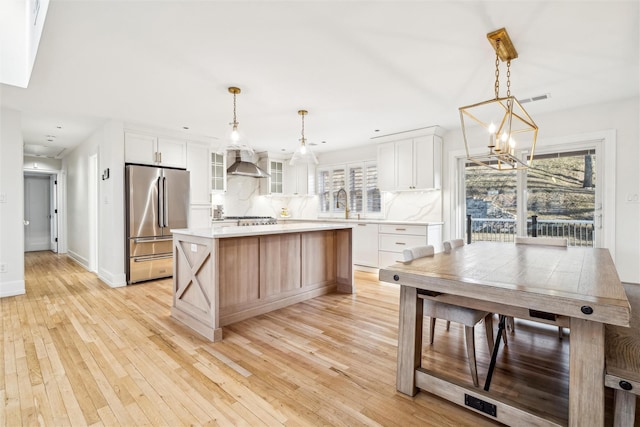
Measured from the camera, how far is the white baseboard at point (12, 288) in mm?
3918

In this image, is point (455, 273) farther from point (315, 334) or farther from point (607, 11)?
point (607, 11)

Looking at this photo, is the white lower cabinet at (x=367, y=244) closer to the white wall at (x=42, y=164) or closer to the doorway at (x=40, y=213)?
the white wall at (x=42, y=164)

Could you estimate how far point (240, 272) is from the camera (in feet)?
9.98

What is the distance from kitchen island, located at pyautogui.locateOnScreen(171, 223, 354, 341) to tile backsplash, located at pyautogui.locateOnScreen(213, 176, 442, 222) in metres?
2.15

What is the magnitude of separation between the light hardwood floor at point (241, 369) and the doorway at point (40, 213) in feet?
19.0

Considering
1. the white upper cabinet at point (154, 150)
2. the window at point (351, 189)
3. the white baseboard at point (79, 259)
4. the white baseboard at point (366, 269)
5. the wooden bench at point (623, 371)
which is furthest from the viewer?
the window at point (351, 189)

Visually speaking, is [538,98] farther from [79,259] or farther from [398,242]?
[79,259]

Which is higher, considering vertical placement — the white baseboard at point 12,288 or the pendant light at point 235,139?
the pendant light at point 235,139

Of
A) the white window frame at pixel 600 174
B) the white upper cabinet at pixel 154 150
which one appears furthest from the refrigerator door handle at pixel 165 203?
the white window frame at pixel 600 174

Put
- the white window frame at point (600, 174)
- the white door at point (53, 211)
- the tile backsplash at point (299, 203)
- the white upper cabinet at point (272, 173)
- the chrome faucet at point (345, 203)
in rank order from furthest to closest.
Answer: the white door at point (53, 211) < the white upper cabinet at point (272, 173) < the chrome faucet at point (345, 203) < the tile backsplash at point (299, 203) < the white window frame at point (600, 174)

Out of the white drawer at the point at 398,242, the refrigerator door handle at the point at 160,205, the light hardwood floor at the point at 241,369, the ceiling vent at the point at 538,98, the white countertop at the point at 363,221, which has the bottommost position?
the light hardwood floor at the point at 241,369

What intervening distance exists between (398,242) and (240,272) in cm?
289

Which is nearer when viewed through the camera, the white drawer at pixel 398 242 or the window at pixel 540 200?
the window at pixel 540 200

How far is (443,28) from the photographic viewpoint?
2.22m
